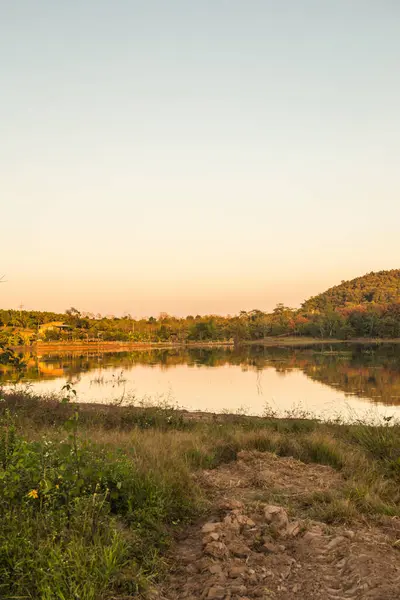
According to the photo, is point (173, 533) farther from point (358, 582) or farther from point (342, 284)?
point (342, 284)

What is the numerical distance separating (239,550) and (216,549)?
0.19 meters

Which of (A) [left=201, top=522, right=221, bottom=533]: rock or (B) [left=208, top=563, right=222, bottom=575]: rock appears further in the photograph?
(A) [left=201, top=522, right=221, bottom=533]: rock

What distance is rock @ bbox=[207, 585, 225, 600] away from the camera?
10.8 feet

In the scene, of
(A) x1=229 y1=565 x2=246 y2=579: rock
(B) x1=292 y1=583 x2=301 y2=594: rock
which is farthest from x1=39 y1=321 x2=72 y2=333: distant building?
(B) x1=292 y1=583 x2=301 y2=594: rock

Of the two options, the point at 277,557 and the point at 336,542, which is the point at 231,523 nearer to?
the point at 277,557

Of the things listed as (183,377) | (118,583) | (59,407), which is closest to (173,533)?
(118,583)

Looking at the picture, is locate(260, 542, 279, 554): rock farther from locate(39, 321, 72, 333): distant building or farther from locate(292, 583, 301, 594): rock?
locate(39, 321, 72, 333): distant building

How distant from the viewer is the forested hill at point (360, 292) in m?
143

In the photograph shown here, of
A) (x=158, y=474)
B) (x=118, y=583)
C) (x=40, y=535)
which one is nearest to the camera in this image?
(x=118, y=583)

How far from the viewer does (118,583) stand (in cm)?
336

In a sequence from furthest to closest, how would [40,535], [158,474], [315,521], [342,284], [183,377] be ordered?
[342,284]
[183,377]
[158,474]
[315,521]
[40,535]

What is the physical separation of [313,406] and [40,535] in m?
18.1

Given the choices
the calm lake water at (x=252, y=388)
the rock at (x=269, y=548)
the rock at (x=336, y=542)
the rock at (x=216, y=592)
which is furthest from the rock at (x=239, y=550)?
the calm lake water at (x=252, y=388)

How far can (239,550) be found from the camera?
3.89 metres
